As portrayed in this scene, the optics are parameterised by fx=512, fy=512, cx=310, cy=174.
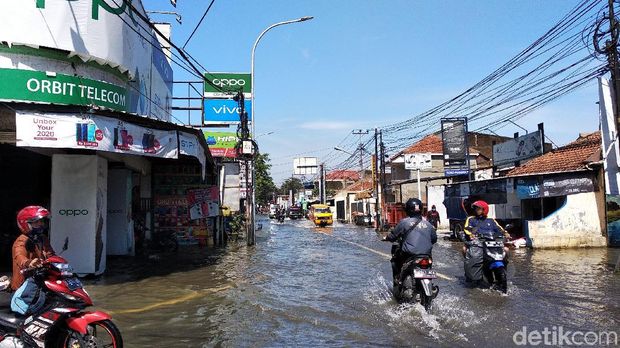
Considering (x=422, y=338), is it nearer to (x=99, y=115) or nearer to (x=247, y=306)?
(x=247, y=306)

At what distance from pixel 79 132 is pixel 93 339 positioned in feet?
18.6

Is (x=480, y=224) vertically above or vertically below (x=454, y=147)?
below

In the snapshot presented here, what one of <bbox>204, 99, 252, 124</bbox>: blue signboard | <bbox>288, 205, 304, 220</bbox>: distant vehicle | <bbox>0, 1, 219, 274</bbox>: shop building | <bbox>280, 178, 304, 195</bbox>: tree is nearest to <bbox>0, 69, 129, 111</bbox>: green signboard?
<bbox>0, 1, 219, 274</bbox>: shop building

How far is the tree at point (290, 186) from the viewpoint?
Answer: 430 feet

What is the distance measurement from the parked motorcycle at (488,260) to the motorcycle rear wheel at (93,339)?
6.45 m

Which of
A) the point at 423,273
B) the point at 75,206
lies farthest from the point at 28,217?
the point at 75,206

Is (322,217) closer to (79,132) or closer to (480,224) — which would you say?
(480,224)

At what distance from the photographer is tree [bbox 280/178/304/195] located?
13112 centimetres

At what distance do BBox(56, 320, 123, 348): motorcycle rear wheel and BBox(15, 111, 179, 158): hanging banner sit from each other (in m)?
5.39

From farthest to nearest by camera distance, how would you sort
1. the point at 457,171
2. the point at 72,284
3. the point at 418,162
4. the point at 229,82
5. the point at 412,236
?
the point at 418,162, the point at 457,171, the point at 229,82, the point at 412,236, the point at 72,284

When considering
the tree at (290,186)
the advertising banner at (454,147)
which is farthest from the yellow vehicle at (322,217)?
the tree at (290,186)

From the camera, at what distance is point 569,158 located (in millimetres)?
22406

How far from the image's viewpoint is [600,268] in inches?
502

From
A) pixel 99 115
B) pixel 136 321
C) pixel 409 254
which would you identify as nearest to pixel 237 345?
pixel 136 321
